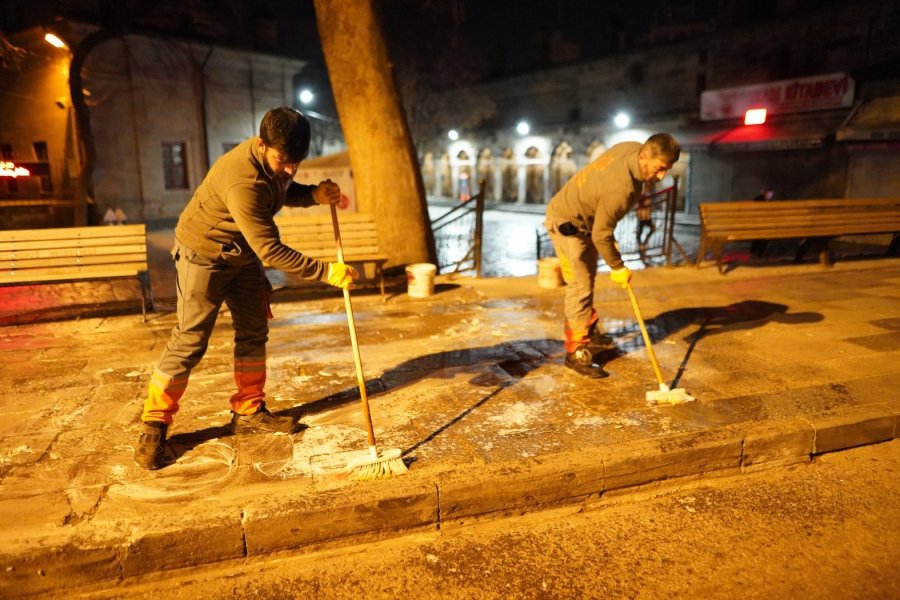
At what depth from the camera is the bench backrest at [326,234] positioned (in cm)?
784

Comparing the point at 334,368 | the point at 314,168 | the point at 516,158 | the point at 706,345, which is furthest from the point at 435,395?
the point at 516,158

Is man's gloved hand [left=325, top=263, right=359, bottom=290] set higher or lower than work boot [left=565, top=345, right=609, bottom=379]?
higher

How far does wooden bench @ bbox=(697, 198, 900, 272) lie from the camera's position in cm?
957

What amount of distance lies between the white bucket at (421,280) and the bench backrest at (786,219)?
4378mm

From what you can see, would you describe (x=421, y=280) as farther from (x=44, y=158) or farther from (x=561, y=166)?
(x=561, y=166)

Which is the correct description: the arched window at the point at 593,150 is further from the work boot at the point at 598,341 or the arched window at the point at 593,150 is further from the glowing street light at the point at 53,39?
the work boot at the point at 598,341

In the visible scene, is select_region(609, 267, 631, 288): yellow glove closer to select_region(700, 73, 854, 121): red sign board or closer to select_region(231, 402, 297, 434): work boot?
select_region(231, 402, 297, 434): work boot

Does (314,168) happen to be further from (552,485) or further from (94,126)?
(94,126)

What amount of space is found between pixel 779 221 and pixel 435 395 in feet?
24.4

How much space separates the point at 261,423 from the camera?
13.9 ft

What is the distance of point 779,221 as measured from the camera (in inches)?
386

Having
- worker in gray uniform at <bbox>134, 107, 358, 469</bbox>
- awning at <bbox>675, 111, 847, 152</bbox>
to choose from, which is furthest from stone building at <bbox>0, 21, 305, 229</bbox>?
awning at <bbox>675, 111, 847, 152</bbox>

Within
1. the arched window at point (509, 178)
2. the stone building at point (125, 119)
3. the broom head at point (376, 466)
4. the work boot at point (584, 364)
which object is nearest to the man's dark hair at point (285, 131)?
the broom head at point (376, 466)

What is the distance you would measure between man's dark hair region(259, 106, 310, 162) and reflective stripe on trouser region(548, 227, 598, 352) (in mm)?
2701
